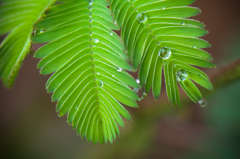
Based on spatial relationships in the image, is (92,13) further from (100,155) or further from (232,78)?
(100,155)

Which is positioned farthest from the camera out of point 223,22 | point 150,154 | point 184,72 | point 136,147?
point 223,22

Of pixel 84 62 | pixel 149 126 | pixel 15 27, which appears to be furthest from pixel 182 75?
pixel 149 126

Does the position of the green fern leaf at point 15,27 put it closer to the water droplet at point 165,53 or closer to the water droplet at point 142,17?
the water droplet at point 142,17

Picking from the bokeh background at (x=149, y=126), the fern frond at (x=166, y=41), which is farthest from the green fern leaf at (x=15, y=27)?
the bokeh background at (x=149, y=126)

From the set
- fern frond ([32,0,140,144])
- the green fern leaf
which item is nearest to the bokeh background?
fern frond ([32,0,140,144])

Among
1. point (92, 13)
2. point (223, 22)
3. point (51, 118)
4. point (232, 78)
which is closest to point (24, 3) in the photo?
point (92, 13)

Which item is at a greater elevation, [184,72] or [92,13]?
[92,13]

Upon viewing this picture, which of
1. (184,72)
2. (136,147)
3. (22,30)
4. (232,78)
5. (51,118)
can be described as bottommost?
(136,147)

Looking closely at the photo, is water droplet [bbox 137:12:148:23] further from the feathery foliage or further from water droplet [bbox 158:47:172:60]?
water droplet [bbox 158:47:172:60]
